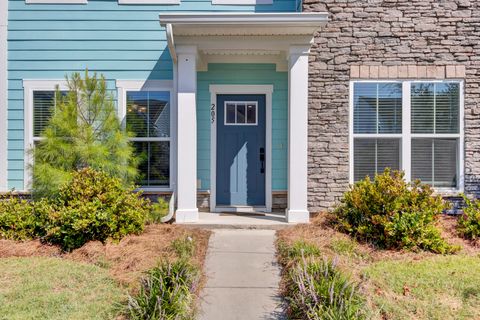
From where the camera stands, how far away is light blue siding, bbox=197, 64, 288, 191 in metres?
6.51

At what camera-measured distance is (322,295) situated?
2959 mm

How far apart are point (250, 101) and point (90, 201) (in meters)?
3.36

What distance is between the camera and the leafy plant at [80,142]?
5203 millimetres

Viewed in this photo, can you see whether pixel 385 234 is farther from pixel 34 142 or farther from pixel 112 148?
pixel 34 142

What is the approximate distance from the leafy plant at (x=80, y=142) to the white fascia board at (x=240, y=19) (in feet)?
5.38

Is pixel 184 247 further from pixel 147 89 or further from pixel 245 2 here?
pixel 245 2

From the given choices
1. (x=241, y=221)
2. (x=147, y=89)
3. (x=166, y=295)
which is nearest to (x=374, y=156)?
(x=241, y=221)

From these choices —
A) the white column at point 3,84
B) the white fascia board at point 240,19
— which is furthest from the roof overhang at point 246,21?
the white column at point 3,84

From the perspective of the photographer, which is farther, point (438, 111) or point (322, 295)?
point (438, 111)

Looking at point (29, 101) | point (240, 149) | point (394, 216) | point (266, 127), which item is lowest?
point (394, 216)

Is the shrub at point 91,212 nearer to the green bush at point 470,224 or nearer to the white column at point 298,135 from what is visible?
the white column at point 298,135

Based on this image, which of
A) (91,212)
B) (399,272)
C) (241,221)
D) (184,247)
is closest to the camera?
(399,272)

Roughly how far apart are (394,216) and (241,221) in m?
2.23

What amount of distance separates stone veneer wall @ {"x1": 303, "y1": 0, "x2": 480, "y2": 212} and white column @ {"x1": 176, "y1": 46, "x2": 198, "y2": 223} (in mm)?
1980
